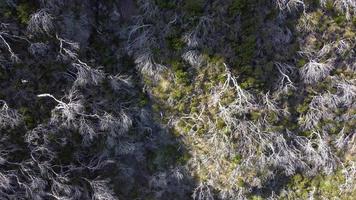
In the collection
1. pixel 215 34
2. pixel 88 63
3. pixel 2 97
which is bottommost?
pixel 2 97

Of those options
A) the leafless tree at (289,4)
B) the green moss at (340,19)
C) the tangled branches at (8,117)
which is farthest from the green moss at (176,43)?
the tangled branches at (8,117)

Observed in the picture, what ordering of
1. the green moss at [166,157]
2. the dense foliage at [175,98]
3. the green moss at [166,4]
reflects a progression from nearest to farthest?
1. the dense foliage at [175,98]
2. the green moss at [166,4]
3. the green moss at [166,157]

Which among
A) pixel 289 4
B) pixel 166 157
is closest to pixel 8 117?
pixel 166 157

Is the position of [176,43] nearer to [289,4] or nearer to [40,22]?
[289,4]

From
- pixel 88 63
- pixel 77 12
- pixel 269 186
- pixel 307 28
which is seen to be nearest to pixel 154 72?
pixel 88 63

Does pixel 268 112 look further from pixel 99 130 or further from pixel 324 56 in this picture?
pixel 99 130

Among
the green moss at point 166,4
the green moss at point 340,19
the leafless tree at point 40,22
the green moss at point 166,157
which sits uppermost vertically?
the green moss at point 340,19

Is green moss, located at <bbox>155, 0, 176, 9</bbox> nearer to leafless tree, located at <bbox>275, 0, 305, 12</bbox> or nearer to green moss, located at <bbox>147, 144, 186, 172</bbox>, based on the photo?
leafless tree, located at <bbox>275, 0, 305, 12</bbox>

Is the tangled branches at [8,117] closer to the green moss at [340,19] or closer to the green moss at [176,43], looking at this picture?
the green moss at [176,43]

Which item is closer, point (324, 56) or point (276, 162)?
point (324, 56)

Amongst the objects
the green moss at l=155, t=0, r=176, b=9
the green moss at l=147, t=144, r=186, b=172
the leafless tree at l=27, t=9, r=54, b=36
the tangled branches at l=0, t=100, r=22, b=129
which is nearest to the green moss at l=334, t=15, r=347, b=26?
the green moss at l=155, t=0, r=176, b=9

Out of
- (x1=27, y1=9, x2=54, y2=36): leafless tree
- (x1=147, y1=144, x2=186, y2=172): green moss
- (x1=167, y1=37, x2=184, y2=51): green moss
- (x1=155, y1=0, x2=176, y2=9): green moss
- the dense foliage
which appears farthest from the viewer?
(x1=147, y1=144, x2=186, y2=172): green moss
